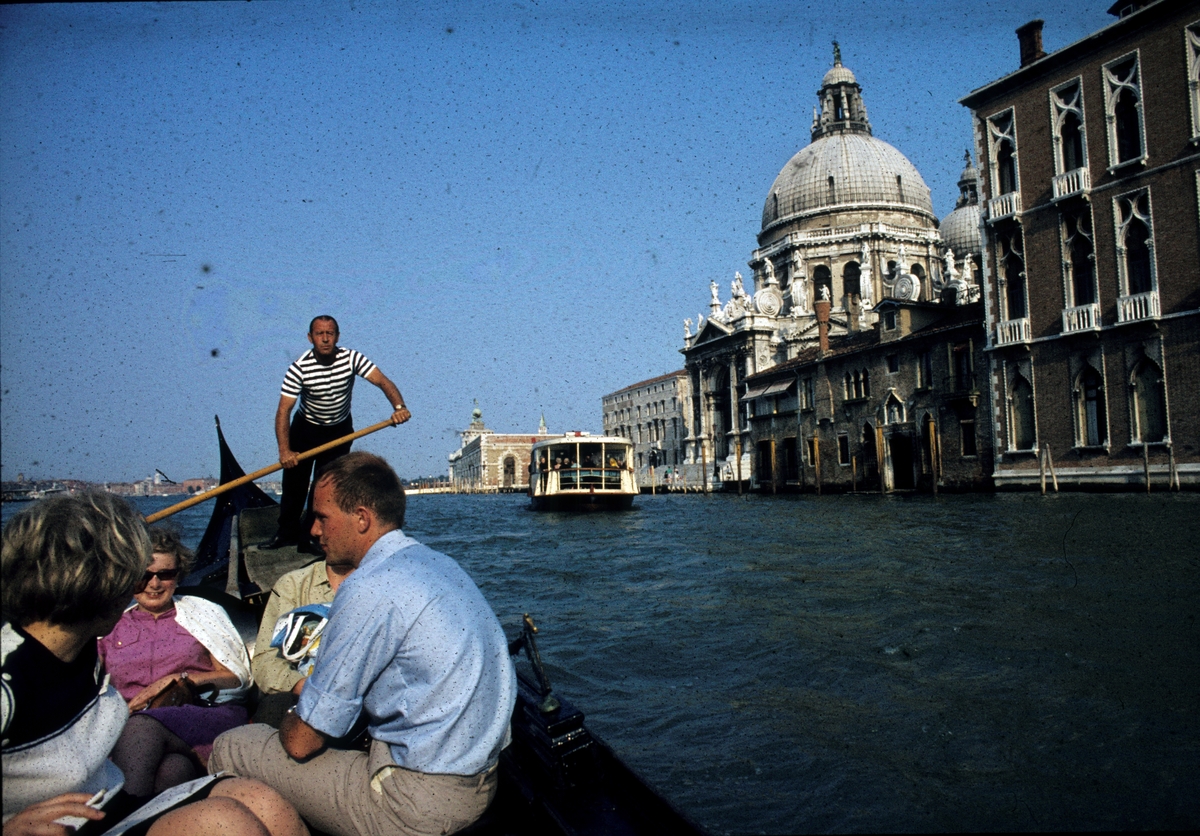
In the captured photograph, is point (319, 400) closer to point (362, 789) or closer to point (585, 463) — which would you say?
point (362, 789)

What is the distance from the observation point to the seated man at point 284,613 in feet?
7.60

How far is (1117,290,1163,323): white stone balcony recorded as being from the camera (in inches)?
639

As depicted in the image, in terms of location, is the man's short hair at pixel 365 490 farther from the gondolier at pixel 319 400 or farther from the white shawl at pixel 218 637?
the gondolier at pixel 319 400

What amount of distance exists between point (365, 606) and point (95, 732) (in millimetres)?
458

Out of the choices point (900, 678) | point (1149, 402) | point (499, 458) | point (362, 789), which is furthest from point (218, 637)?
point (499, 458)

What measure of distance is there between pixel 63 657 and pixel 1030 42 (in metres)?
22.9

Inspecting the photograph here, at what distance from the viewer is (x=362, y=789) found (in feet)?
5.53

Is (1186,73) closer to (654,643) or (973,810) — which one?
(654,643)

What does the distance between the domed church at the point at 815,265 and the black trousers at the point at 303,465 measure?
35.9 meters

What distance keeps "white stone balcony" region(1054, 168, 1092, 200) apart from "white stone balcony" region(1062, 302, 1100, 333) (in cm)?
238

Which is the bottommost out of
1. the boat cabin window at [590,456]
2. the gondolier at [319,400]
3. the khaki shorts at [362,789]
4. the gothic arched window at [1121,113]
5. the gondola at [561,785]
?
the gondola at [561,785]

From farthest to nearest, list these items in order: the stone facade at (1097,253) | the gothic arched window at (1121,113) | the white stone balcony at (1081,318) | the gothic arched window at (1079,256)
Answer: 1. the gothic arched window at (1079,256)
2. the white stone balcony at (1081,318)
3. the gothic arched window at (1121,113)
4. the stone facade at (1097,253)

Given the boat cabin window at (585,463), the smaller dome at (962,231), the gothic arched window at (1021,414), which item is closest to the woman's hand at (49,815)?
the gothic arched window at (1021,414)

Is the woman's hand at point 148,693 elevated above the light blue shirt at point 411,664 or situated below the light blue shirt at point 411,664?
below
